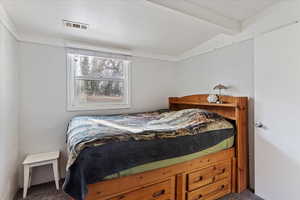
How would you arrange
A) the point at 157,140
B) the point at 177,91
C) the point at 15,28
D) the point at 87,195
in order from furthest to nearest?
the point at 177,91, the point at 15,28, the point at 157,140, the point at 87,195

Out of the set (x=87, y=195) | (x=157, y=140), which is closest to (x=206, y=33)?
(x=157, y=140)

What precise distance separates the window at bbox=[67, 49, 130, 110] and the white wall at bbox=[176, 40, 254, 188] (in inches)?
52.5

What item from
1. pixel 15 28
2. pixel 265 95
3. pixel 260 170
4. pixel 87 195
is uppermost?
pixel 15 28

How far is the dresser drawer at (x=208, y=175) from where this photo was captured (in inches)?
64.8

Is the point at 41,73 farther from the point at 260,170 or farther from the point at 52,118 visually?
the point at 260,170

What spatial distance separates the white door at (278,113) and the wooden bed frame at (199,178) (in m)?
0.20

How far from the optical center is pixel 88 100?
2.69 m

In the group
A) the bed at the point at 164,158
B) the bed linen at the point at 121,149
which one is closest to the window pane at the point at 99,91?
the bed at the point at 164,158

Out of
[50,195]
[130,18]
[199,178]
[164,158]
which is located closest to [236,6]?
[130,18]

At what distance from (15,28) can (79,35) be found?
79 cm

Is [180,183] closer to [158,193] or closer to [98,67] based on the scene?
[158,193]

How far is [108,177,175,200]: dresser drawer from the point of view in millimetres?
1288

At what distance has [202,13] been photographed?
1.83 metres

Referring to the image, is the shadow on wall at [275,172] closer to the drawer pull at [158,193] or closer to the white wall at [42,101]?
the drawer pull at [158,193]
